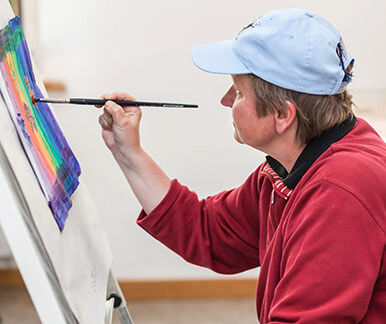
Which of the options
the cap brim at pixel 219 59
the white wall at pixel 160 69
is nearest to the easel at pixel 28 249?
the cap brim at pixel 219 59

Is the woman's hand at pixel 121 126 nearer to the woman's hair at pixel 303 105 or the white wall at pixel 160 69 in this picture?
the woman's hair at pixel 303 105

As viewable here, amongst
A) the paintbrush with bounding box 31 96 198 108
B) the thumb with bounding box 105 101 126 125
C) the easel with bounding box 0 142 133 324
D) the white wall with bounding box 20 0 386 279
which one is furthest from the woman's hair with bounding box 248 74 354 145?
the white wall with bounding box 20 0 386 279

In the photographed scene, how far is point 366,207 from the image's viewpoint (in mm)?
928

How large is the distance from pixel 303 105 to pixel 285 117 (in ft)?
0.12

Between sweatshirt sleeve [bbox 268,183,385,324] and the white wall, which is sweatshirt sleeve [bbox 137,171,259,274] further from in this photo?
the white wall

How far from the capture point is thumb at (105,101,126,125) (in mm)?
1166

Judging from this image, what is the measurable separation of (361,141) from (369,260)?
0.23 m

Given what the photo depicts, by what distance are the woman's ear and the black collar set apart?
0.05m

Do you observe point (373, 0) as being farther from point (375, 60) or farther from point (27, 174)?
point (27, 174)

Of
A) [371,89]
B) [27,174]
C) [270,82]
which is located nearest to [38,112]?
[27,174]

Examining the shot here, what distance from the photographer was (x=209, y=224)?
1.37 m

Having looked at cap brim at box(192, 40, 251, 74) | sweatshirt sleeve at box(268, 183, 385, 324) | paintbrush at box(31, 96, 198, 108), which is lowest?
sweatshirt sleeve at box(268, 183, 385, 324)

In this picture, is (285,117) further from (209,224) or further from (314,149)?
(209,224)

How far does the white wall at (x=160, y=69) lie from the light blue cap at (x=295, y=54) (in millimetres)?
1464
